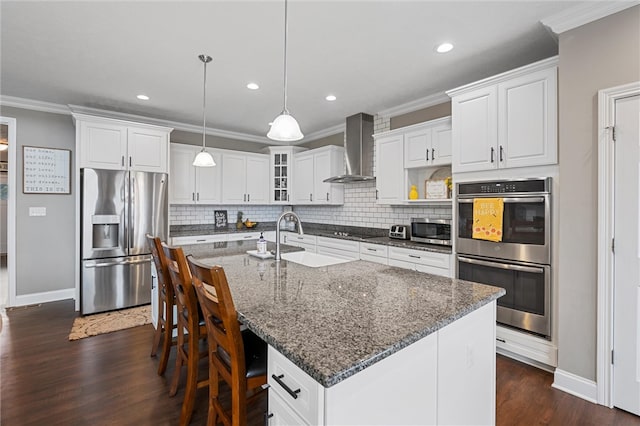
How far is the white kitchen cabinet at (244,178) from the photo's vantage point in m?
5.24

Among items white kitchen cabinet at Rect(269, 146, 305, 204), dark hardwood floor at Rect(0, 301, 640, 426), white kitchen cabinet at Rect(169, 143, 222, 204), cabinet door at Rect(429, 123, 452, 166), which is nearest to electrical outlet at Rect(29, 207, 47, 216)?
white kitchen cabinet at Rect(169, 143, 222, 204)

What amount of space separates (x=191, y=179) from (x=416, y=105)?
3.50m

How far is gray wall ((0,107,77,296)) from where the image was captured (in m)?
3.91

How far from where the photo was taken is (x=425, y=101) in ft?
12.6

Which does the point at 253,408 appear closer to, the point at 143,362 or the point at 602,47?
the point at 143,362

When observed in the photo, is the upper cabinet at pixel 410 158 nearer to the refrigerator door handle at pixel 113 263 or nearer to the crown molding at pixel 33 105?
the refrigerator door handle at pixel 113 263

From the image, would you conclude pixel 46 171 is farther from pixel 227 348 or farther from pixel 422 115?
pixel 422 115

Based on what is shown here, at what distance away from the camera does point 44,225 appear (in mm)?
4066

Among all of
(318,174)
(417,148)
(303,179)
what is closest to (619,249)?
(417,148)

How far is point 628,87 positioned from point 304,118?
3.57m

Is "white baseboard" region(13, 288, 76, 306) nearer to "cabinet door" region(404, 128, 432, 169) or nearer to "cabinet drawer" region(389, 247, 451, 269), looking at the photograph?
"cabinet drawer" region(389, 247, 451, 269)

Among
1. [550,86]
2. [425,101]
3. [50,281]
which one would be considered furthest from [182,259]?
[50,281]

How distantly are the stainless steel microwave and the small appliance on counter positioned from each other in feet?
0.58

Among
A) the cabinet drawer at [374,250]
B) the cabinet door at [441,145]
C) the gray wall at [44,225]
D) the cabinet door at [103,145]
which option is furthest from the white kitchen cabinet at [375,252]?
the gray wall at [44,225]
